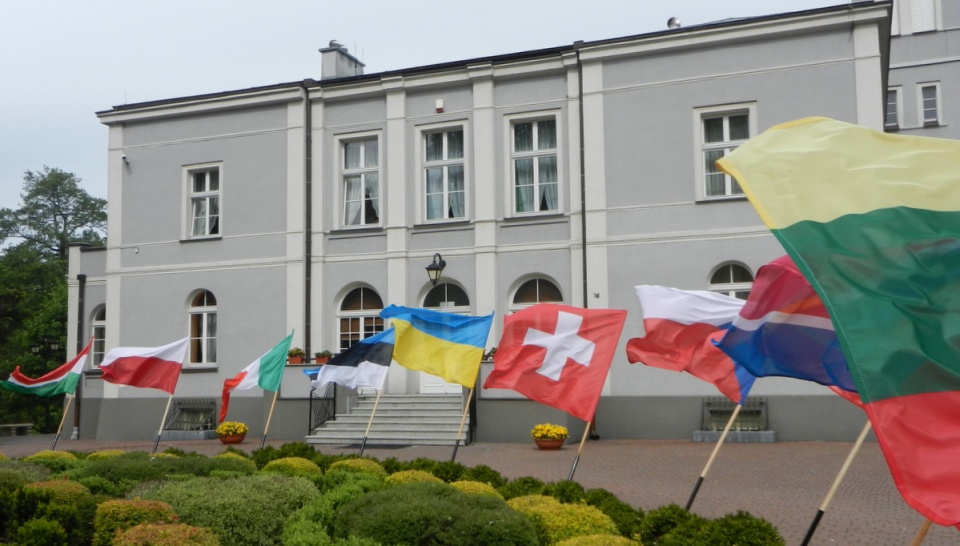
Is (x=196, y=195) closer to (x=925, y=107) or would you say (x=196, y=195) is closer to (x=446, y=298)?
(x=446, y=298)

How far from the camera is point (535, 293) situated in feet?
70.0

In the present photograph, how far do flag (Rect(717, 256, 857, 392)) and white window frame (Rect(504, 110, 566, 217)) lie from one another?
14695 millimetres

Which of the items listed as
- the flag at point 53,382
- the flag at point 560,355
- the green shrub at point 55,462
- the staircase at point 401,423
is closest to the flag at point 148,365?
the flag at point 53,382

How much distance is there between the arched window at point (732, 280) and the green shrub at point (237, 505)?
41.6 ft

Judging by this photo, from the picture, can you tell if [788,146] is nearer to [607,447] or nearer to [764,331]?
[764,331]

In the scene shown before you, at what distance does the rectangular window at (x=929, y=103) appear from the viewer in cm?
3406

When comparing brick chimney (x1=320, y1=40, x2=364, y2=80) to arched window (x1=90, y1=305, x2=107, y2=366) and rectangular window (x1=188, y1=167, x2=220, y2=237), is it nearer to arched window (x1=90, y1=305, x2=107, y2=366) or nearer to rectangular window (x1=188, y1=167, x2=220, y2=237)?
rectangular window (x1=188, y1=167, x2=220, y2=237)

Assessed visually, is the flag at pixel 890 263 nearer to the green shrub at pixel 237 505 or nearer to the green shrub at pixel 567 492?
the green shrub at pixel 567 492

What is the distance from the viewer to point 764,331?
6.37 m

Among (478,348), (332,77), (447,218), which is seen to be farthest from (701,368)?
(332,77)

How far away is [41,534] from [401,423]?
42.4 ft

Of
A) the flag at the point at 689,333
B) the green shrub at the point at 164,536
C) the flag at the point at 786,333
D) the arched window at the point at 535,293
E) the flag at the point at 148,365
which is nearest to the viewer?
the flag at the point at 786,333

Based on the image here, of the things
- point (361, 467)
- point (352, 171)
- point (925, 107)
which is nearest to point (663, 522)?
point (361, 467)

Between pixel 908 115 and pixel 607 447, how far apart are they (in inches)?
904
